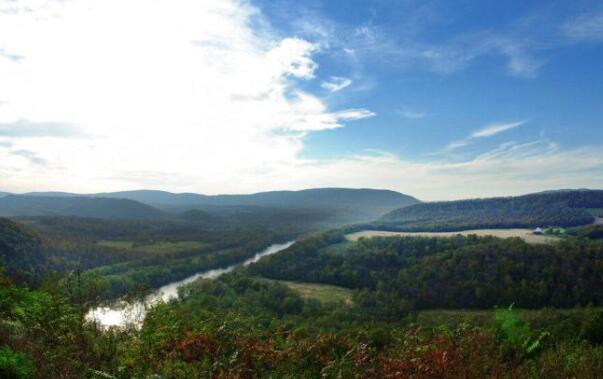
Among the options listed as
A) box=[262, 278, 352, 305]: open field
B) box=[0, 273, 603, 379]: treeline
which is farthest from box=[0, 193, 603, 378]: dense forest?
box=[262, 278, 352, 305]: open field

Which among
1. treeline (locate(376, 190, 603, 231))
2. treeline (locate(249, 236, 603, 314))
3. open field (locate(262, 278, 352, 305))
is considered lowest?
open field (locate(262, 278, 352, 305))

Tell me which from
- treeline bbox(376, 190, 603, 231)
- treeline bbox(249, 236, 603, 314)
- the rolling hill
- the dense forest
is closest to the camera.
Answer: the dense forest

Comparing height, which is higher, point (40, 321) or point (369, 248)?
point (40, 321)

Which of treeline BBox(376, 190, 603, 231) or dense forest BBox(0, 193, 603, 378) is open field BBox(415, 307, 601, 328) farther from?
treeline BBox(376, 190, 603, 231)

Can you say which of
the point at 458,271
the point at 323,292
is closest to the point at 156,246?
the point at 323,292

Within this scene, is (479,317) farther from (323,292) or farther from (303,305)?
(323,292)

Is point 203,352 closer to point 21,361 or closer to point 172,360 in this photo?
point 172,360

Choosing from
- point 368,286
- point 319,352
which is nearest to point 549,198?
point 368,286
